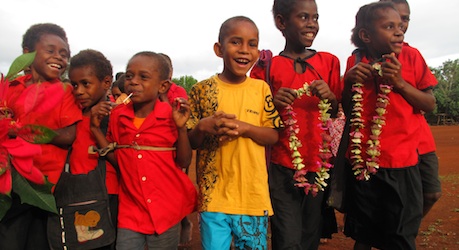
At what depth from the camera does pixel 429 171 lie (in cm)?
327

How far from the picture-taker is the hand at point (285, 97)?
282 centimetres

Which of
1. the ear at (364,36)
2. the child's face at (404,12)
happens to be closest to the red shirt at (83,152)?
the ear at (364,36)

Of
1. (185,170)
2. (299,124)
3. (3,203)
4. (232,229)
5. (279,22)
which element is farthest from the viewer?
(185,170)

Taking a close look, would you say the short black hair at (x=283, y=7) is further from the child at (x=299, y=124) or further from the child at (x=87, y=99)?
the child at (x=87, y=99)

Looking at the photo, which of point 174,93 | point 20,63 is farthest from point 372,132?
point 20,63

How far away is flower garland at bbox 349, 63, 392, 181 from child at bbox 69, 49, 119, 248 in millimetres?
1970

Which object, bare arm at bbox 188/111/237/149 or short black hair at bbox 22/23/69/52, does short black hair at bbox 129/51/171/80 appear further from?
short black hair at bbox 22/23/69/52

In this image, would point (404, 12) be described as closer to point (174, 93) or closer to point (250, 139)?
point (250, 139)

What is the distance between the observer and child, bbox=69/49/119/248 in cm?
276

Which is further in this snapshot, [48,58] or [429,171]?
[429,171]

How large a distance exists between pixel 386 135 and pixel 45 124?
8.40ft

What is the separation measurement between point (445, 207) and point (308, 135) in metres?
5.35

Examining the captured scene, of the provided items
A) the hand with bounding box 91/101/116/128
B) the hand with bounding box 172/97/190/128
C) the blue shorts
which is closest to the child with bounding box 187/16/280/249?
the blue shorts

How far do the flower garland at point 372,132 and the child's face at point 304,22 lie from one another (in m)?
0.58
